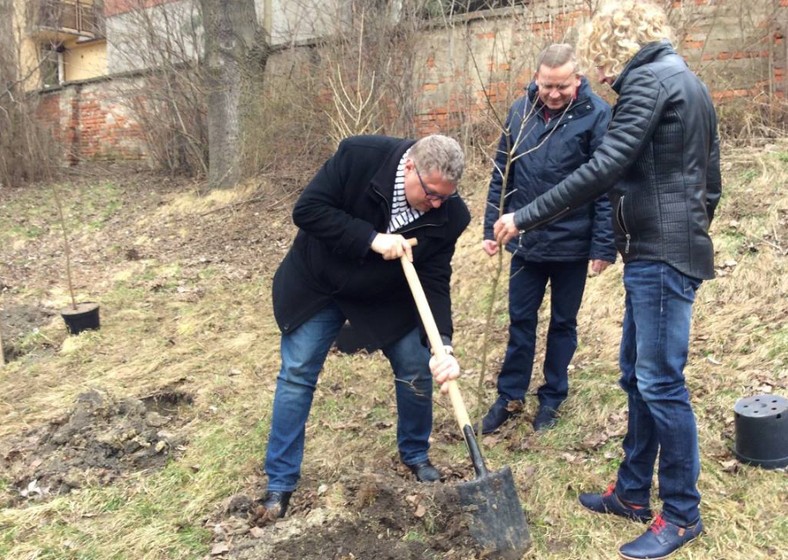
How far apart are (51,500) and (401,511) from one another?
180cm

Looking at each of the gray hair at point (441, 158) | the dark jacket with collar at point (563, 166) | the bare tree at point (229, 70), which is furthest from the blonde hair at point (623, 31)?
the bare tree at point (229, 70)

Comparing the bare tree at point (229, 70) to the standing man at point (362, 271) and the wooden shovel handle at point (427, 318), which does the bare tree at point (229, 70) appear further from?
the wooden shovel handle at point (427, 318)

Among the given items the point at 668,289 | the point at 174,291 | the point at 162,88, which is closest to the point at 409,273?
the point at 668,289

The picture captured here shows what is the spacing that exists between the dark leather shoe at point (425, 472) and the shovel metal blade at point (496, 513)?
2.14 feet

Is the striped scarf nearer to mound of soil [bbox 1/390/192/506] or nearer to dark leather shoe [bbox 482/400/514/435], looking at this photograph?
dark leather shoe [bbox 482/400/514/435]

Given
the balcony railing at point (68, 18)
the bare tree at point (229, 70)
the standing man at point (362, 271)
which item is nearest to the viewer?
the standing man at point (362, 271)

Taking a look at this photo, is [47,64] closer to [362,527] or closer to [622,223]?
[362,527]

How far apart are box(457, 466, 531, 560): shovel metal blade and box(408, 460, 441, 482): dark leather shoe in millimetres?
651

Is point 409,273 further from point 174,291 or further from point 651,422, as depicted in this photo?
point 174,291

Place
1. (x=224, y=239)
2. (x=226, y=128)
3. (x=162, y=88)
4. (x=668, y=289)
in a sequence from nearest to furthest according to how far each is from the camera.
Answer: (x=668, y=289) → (x=224, y=239) → (x=226, y=128) → (x=162, y=88)

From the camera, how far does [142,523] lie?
310 centimetres

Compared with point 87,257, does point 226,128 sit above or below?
above

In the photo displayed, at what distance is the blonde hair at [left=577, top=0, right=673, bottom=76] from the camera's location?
2342 mm

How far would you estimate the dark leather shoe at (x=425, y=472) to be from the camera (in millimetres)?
3236
